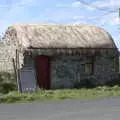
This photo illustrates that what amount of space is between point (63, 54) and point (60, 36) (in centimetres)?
205

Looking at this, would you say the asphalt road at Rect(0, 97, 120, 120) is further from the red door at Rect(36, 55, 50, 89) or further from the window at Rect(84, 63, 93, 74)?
the window at Rect(84, 63, 93, 74)

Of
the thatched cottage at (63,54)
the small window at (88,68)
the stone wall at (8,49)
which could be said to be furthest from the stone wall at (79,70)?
the stone wall at (8,49)

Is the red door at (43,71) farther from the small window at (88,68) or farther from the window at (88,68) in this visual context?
the window at (88,68)

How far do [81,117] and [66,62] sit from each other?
20.4 metres

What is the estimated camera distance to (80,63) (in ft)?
120

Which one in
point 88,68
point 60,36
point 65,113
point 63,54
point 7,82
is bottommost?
point 65,113

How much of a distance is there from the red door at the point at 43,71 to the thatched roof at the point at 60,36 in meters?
1.15

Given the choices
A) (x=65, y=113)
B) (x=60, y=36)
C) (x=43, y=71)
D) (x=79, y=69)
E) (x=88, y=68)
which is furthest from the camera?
(x=88, y=68)

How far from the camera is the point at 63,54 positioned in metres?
35.6

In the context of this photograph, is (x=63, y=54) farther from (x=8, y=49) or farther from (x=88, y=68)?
(x=8, y=49)

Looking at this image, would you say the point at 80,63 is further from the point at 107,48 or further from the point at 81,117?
the point at 81,117

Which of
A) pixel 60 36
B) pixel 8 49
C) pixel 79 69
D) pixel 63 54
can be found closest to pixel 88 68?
pixel 79 69

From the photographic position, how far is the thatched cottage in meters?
34.9

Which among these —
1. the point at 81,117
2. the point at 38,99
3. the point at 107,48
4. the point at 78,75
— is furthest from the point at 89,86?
the point at 81,117
